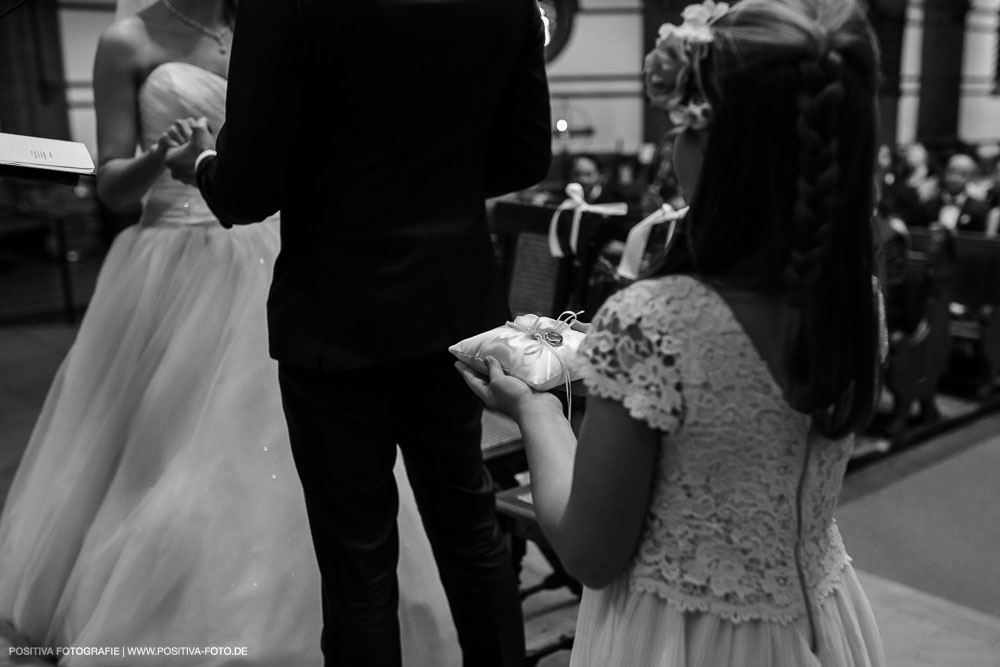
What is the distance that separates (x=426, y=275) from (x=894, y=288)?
3.74 metres

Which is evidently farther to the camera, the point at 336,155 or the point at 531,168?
the point at 531,168

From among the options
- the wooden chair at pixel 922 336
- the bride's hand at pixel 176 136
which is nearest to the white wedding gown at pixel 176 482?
the bride's hand at pixel 176 136

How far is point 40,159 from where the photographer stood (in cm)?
169

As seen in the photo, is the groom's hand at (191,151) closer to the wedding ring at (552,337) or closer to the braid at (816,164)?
the wedding ring at (552,337)

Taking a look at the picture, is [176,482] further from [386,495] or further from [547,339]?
[547,339]

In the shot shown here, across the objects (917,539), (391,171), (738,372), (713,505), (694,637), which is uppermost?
Answer: (391,171)

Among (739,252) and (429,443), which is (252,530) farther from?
(739,252)

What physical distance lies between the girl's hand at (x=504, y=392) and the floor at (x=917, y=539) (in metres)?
1.44

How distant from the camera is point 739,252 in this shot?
40.1 inches

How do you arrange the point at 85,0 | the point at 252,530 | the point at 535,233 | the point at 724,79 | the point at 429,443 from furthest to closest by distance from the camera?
1. the point at 85,0
2. the point at 535,233
3. the point at 252,530
4. the point at 429,443
5. the point at 724,79

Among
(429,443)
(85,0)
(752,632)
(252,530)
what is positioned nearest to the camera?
(752,632)

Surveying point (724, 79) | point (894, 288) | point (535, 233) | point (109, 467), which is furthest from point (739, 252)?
point (894, 288)

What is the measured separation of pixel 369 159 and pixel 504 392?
19.4 inches

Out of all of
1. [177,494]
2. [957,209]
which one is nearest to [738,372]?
[177,494]
